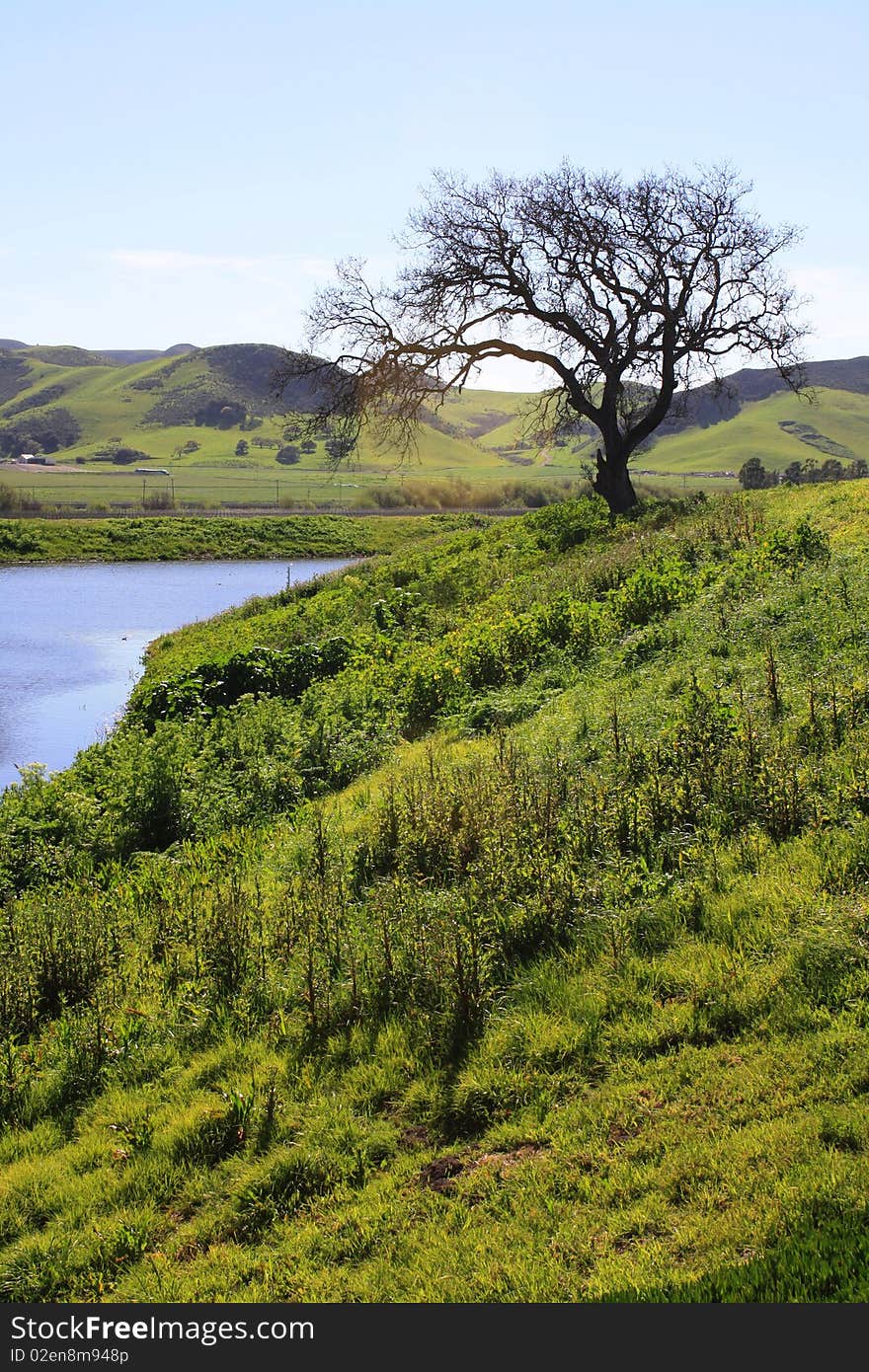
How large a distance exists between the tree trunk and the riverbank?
26.0 meters

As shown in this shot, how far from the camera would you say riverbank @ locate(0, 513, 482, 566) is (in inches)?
2137

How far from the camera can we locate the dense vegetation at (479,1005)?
14.1 ft

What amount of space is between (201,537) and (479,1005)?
5672cm

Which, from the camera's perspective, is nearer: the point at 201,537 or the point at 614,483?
the point at 614,483

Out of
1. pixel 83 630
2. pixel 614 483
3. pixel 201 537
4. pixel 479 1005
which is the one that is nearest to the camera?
pixel 479 1005

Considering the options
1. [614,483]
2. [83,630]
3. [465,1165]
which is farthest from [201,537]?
[465,1165]

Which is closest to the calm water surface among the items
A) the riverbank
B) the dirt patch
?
the riverbank

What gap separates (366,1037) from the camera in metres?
5.94

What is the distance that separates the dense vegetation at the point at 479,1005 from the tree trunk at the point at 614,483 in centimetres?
1734

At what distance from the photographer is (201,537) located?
5994 centimetres

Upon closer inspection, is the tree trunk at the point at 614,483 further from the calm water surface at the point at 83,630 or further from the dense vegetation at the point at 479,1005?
the dense vegetation at the point at 479,1005

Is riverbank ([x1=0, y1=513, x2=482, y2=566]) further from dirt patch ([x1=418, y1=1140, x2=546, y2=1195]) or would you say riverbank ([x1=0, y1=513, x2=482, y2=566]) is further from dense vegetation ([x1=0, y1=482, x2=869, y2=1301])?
dirt patch ([x1=418, y1=1140, x2=546, y2=1195])

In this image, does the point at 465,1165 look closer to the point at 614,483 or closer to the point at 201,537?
the point at 614,483

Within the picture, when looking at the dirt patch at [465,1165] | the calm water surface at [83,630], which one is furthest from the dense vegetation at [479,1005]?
the calm water surface at [83,630]
